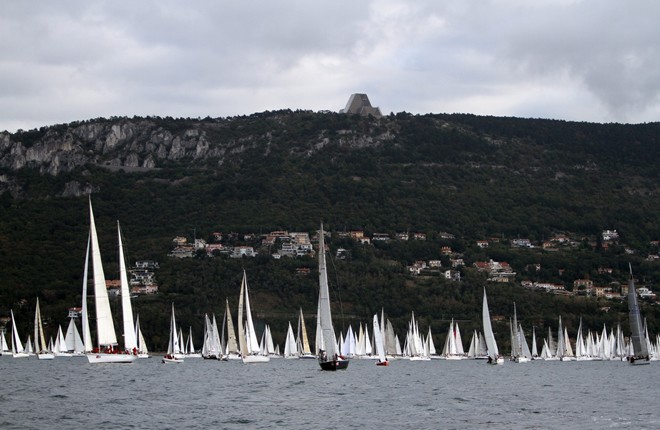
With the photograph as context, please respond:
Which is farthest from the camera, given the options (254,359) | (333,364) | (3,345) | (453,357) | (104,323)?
(453,357)

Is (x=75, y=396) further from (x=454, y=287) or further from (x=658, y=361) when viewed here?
(x=454, y=287)

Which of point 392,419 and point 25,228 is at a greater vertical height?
point 25,228

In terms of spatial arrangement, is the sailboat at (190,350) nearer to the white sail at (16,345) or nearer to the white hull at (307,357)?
the white hull at (307,357)

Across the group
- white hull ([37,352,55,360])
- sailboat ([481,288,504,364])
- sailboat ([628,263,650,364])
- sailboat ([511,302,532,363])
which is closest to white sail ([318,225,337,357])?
sailboat ([481,288,504,364])

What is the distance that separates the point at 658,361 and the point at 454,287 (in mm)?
37861

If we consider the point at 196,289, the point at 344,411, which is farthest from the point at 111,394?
the point at 196,289

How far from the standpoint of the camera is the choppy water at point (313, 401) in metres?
42.3

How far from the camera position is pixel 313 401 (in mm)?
50281

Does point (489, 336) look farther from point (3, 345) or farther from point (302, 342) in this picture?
point (3, 345)

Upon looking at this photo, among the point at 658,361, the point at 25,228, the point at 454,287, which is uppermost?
the point at 25,228

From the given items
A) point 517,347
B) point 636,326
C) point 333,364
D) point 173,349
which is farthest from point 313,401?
point 517,347

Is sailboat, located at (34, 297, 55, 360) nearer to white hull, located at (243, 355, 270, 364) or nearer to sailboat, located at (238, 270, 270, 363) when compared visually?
sailboat, located at (238, 270, 270, 363)

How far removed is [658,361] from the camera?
377 ft

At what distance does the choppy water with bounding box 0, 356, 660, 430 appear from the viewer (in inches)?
1665
